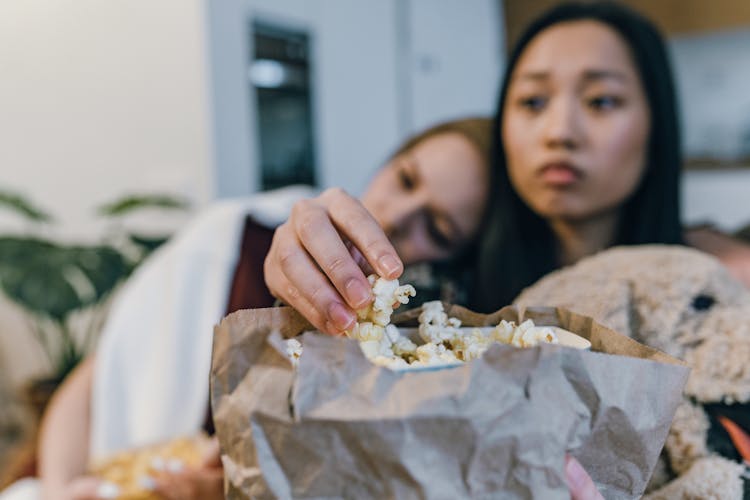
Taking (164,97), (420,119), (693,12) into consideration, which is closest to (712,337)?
(164,97)

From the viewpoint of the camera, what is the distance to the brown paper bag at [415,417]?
32 cm

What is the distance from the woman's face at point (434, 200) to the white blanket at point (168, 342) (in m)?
0.37

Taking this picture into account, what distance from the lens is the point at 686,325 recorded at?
65 cm

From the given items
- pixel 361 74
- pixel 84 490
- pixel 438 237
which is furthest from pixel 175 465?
pixel 361 74

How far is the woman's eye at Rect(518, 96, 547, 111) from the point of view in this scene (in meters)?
1.02

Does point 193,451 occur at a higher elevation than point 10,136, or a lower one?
lower

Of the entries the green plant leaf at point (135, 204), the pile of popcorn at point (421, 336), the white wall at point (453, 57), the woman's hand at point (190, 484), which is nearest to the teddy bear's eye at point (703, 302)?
the pile of popcorn at point (421, 336)

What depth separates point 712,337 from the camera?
628mm

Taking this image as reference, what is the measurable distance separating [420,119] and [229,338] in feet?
9.76

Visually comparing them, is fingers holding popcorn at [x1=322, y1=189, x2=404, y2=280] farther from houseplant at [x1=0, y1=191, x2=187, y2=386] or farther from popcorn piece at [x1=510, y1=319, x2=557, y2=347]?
houseplant at [x1=0, y1=191, x2=187, y2=386]

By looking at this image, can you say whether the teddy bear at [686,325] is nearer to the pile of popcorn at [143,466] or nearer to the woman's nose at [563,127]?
the woman's nose at [563,127]

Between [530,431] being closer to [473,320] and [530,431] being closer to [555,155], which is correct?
[473,320]

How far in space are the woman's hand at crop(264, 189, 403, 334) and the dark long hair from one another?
53cm

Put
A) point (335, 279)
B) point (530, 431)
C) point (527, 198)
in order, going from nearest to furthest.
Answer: point (530, 431)
point (335, 279)
point (527, 198)
